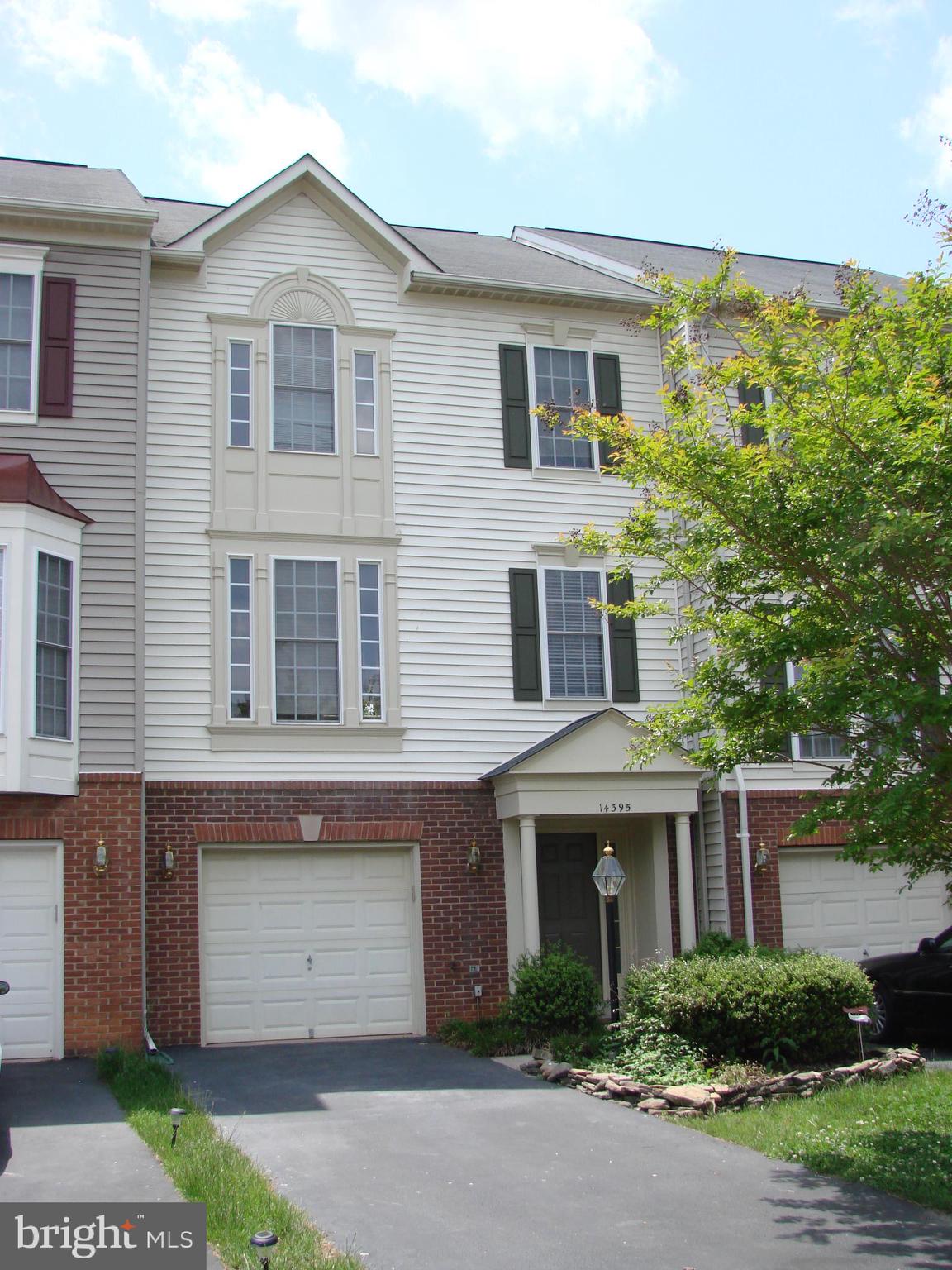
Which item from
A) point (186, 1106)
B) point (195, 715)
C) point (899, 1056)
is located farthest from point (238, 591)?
point (899, 1056)

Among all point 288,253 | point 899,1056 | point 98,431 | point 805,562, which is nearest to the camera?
point 805,562

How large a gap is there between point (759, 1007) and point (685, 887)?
3262mm

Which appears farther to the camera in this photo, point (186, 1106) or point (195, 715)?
point (195, 715)

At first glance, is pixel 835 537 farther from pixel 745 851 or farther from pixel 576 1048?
pixel 745 851

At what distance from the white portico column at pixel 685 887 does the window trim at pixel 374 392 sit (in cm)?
598

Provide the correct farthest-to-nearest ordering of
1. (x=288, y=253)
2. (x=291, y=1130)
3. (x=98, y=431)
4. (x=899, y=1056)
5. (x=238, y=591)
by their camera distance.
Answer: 1. (x=288, y=253)
2. (x=238, y=591)
3. (x=98, y=431)
4. (x=899, y=1056)
5. (x=291, y=1130)

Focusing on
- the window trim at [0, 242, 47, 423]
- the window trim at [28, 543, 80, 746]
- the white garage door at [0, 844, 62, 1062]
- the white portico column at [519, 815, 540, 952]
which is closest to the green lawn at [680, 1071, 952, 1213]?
the white portico column at [519, 815, 540, 952]

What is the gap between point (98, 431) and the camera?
47.0 feet

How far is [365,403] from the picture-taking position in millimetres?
16375

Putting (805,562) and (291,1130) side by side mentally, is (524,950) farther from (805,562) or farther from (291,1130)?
(805,562)

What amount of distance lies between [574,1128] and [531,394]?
9.85 metres

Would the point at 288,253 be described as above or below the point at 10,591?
above

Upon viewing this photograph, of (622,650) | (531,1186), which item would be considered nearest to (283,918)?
(622,650)

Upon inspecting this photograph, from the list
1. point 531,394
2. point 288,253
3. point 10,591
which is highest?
point 288,253
